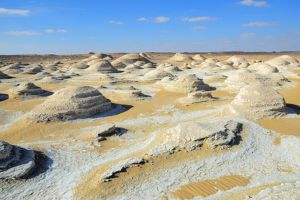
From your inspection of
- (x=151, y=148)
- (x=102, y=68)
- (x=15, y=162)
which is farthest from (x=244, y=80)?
(x=102, y=68)

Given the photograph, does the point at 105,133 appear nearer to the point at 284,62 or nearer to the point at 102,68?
the point at 102,68

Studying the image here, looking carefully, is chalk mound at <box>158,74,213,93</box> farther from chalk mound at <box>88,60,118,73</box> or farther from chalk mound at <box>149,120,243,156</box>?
chalk mound at <box>88,60,118,73</box>

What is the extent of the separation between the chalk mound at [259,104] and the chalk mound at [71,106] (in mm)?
7629

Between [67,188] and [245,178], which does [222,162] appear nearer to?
[245,178]

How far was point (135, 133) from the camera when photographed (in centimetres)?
1680

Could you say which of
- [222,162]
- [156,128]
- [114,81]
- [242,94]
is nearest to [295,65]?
[114,81]

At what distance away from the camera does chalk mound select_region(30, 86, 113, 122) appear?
19.3m

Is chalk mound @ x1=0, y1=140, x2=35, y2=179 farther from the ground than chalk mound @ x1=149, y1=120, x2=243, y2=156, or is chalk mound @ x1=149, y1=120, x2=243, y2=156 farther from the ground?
chalk mound @ x1=149, y1=120, x2=243, y2=156

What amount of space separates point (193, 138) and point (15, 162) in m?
6.42

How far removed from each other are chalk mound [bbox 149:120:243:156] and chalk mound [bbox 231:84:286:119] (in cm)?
364

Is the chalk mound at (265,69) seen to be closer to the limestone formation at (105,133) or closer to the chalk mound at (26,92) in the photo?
the chalk mound at (26,92)

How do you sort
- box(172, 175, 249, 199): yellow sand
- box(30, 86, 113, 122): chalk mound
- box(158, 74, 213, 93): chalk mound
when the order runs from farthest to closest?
box(158, 74, 213, 93): chalk mound, box(30, 86, 113, 122): chalk mound, box(172, 175, 249, 199): yellow sand

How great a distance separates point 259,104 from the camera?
734 inches

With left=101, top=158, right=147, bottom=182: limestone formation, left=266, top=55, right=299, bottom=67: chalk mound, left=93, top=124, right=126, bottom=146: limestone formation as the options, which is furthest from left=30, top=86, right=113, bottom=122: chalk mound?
left=266, top=55, right=299, bottom=67: chalk mound
